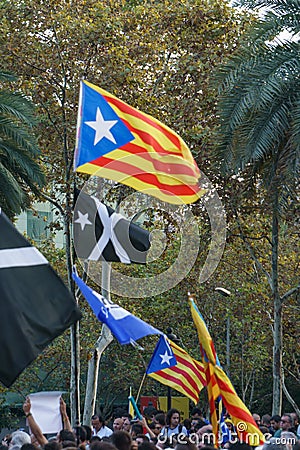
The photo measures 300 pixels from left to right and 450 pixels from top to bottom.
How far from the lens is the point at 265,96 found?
16.1 metres

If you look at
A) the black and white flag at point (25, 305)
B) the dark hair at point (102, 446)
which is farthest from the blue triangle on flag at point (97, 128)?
the dark hair at point (102, 446)

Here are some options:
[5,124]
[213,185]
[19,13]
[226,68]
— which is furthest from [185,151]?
[19,13]

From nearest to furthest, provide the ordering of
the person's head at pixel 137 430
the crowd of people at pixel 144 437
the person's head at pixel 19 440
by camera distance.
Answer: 1. the crowd of people at pixel 144 437
2. the person's head at pixel 19 440
3. the person's head at pixel 137 430

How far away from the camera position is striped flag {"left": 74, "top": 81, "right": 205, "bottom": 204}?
1072cm

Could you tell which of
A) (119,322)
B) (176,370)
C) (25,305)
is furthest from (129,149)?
(25,305)

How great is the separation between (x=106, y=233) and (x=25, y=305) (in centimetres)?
532

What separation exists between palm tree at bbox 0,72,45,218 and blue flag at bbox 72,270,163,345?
790 centimetres

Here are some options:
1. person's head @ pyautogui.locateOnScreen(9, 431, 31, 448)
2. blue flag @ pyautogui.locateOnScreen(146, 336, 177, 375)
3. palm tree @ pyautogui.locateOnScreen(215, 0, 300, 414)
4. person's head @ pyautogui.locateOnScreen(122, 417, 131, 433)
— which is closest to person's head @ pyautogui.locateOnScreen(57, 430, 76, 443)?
person's head @ pyautogui.locateOnScreen(9, 431, 31, 448)

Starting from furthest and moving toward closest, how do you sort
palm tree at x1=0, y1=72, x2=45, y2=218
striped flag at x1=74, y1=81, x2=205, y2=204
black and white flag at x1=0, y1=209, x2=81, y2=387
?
palm tree at x1=0, y1=72, x2=45, y2=218, striped flag at x1=74, y1=81, x2=205, y2=204, black and white flag at x1=0, y1=209, x2=81, y2=387

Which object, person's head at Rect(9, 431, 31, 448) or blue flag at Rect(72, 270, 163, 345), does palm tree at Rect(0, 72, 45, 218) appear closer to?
blue flag at Rect(72, 270, 163, 345)

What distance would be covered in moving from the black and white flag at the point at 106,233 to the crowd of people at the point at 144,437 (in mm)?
2115

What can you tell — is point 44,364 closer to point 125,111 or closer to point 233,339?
point 233,339

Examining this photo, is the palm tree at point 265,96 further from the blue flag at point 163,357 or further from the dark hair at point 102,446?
the dark hair at point 102,446

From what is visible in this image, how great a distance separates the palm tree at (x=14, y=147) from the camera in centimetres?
1811
